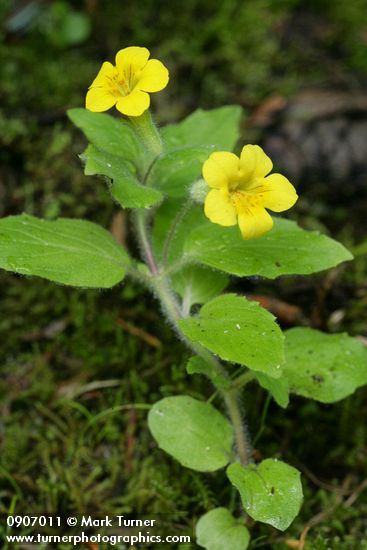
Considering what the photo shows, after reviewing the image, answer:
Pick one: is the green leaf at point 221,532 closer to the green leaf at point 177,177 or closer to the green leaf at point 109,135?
the green leaf at point 177,177

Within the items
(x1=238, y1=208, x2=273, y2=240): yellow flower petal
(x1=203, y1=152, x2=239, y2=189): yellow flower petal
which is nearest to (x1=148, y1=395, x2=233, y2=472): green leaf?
(x1=238, y1=208, x2=273, y2=240): yellow flower petal

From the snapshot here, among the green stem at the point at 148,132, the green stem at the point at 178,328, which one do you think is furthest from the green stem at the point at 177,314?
the green stem at the point at 148,132

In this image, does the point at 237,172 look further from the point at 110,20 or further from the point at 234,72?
the point at 110,20

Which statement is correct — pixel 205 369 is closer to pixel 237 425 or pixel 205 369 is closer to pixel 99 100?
pixel 237 425

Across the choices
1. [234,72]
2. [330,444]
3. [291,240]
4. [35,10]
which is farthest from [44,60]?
[330,444]

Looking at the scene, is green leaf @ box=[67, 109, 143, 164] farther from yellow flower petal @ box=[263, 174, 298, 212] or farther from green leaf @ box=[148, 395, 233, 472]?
green leaf @ box=[148, 395, 233, 472]

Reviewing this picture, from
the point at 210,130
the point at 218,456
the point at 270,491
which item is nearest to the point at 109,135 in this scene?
the point at 210,130
